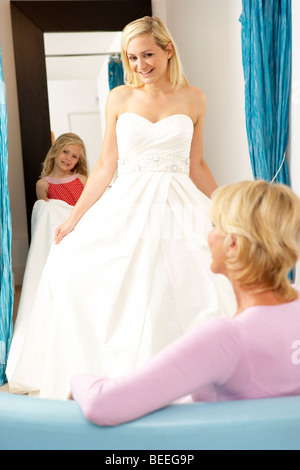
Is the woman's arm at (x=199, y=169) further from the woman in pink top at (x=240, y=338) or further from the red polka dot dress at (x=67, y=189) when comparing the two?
the red polka dot dress at (x=67, y=189)

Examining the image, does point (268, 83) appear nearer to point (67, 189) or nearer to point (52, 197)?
point (67, 189)

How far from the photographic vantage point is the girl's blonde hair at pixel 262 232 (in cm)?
88

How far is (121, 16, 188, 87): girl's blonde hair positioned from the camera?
6.95 ft

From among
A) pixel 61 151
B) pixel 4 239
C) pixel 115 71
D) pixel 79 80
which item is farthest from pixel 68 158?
pixel 4 239

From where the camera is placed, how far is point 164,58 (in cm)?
216

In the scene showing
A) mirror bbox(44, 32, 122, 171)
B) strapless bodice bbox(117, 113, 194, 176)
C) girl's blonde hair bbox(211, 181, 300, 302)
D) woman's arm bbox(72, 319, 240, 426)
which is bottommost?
woman's arm bbox(72, 319, 240, 426)

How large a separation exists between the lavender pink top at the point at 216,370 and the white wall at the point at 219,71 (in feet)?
8.13

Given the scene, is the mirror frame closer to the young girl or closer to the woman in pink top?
the young girl

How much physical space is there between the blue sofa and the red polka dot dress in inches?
125

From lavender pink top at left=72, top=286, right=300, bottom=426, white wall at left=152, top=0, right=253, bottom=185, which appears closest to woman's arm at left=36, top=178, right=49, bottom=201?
white wall at left=152, top=0, right=253, bottom=185

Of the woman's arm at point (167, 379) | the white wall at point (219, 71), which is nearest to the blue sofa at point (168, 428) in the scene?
the woman's arm at point (167, 379)

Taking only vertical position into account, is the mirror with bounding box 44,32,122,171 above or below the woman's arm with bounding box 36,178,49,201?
above

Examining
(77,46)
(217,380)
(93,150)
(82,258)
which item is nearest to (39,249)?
(93,150)

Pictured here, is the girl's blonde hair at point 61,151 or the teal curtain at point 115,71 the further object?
the teal curtain at point 115,71
